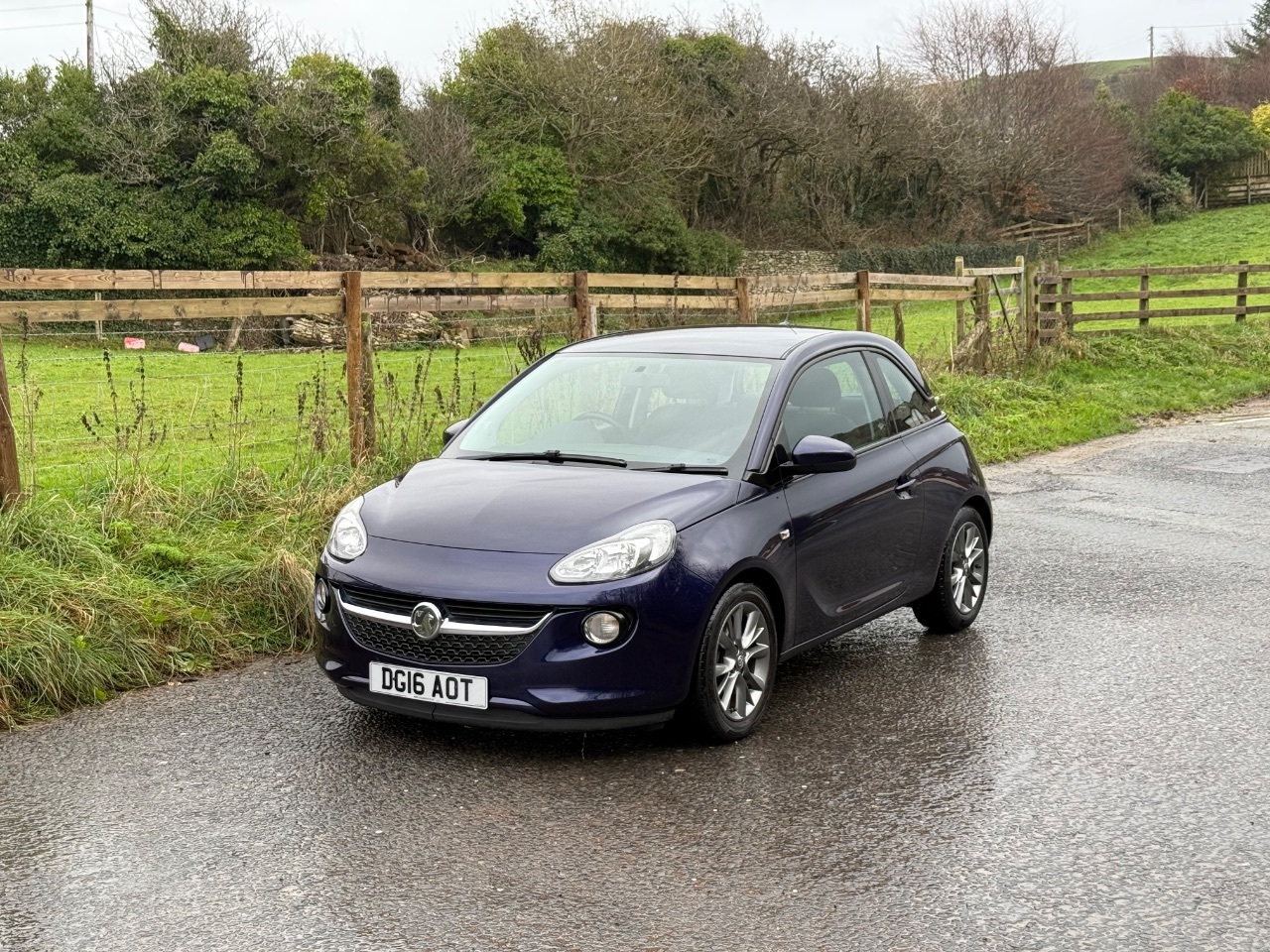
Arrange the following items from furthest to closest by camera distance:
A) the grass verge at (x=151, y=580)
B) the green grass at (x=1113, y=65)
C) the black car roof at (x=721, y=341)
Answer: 1. the green grass at (x=1113, y=65)
2. the black car roof at (x=721, y=341)
3. the grass verge at (x=151, y=580)

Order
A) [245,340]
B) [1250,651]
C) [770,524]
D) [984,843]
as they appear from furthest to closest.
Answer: [245,340]
[1250,651]
[770,524]
[984,843]

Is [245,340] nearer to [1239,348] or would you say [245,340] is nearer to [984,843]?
[1239,348]

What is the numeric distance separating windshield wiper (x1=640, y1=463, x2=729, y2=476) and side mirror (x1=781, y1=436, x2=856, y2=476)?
11.3 inches

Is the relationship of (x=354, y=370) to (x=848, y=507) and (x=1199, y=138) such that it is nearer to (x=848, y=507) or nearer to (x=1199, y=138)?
(x=848, y=507)

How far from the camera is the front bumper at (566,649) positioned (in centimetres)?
492

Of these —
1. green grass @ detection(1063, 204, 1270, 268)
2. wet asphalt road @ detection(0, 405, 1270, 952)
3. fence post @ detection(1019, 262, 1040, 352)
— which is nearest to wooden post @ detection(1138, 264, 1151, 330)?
fence post @ detection(1019, 262, 1040, 352)

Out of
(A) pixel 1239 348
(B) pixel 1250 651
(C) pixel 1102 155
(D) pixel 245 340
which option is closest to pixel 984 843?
(B) pixel 1250 651

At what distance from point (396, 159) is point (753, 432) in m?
34.1

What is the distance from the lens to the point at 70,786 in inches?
198

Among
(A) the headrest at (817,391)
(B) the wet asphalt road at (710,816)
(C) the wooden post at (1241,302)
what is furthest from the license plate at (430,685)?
(C) the wooden post at (1241,302)

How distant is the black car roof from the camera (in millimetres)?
6469

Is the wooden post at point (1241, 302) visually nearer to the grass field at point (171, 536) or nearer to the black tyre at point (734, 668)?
the grass field at point (171, 536)

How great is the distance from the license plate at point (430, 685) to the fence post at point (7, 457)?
316 cm

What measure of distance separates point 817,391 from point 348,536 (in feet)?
7.58
